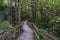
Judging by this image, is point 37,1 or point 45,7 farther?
point 37,1

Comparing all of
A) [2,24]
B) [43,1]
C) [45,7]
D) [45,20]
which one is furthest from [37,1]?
[2,24]

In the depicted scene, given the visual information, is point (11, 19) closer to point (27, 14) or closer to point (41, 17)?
point (41, 17)

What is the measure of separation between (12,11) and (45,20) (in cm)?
867

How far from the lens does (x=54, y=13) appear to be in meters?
23.7

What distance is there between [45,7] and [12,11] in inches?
295

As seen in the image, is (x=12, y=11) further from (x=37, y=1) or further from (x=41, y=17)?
(x=41, y=17)

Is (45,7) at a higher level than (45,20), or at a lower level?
higher

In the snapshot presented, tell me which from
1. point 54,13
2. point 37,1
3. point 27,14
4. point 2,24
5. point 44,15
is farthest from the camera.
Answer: point 27,14

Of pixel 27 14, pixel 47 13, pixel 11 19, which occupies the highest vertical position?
pixel 47 13

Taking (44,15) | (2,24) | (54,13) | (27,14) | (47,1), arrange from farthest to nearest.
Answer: (27,14), (47,1), (44,15), (54,13), (2,24)

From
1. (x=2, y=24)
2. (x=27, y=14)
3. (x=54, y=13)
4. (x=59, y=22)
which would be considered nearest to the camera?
(x=59, y=22)

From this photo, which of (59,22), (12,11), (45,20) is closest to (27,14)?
(12,11)

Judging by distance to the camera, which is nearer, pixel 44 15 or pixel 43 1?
pixel 44 15

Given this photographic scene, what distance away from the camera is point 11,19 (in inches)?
1126
